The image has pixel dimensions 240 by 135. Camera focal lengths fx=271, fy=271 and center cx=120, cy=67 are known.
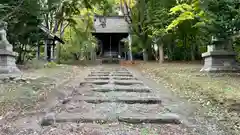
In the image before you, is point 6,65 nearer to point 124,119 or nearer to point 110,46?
point 124,119

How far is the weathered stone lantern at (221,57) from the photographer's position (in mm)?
9406

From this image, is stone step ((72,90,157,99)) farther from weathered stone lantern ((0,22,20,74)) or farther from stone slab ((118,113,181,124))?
weathered stone lantern ((0,22,20,74))

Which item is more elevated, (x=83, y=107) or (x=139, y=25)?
(x=139, y=25)

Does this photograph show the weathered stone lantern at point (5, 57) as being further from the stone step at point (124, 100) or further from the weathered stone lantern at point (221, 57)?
the weathered stone lantern at point (221, 57)

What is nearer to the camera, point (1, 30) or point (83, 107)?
point (83, 107)

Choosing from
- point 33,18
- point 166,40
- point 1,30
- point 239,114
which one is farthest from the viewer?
point 166,40

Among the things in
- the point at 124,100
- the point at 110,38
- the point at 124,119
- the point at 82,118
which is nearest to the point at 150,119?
the point at 124,119

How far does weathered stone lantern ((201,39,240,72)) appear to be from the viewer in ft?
30.9

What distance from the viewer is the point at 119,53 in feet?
96.9

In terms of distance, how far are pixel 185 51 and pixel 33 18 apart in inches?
429

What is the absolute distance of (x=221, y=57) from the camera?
9523 millimetres

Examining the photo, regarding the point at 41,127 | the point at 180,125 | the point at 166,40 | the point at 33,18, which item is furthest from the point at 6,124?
the point at 166,40

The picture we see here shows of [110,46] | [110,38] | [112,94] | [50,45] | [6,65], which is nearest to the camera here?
[112,94]

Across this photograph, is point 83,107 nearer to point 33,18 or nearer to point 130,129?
point 130,129
